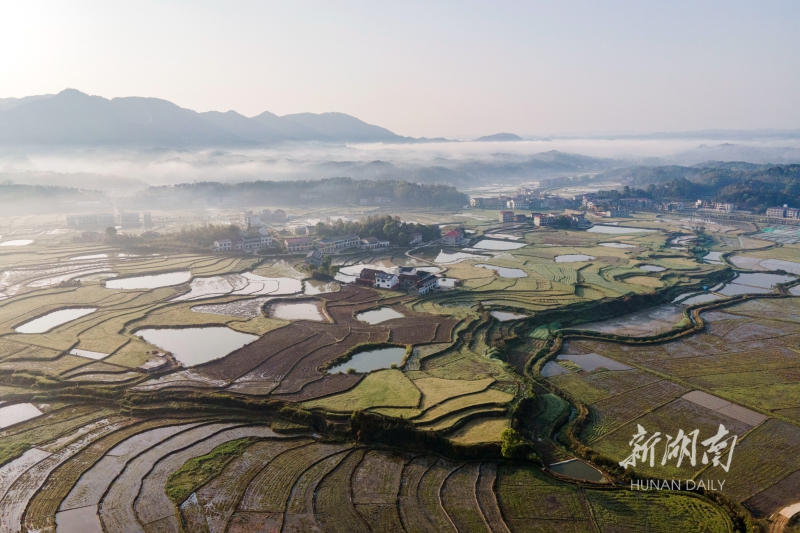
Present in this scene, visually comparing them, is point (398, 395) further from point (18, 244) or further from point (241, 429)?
point (18, 244)

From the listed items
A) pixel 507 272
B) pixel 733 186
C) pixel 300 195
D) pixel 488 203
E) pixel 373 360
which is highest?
pixel 300 195

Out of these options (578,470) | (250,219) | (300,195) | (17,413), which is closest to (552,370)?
(578,470)

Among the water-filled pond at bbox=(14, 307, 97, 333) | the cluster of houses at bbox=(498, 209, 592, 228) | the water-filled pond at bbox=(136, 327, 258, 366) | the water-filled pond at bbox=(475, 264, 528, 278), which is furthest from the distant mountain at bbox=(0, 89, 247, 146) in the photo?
the water-filled pond at bbox=(136, 327, 258, 366)

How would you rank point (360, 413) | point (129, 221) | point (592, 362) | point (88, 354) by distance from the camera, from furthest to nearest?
point (129, 221) < point (592, 362) < point (88, 354) < point (360, 413)

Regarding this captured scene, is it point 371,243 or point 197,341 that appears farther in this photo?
point 371,243

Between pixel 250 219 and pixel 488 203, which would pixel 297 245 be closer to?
pixel 250 219

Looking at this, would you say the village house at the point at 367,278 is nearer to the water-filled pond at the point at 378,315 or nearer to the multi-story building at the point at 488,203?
the water-filled pond at the point at 378,315
